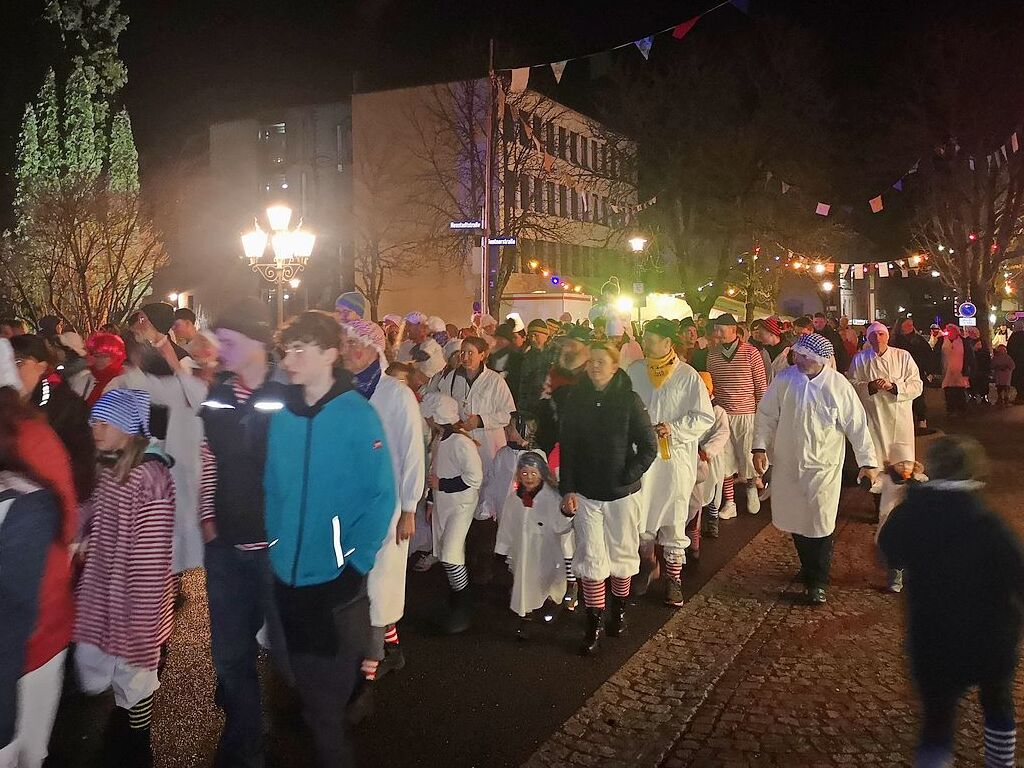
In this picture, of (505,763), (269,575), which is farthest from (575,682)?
(269,575)

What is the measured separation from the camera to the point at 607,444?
5750 mm

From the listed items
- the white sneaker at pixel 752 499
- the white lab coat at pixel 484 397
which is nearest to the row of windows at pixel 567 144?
the white sneaker at pixel 752 499

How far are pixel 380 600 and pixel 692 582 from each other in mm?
3271

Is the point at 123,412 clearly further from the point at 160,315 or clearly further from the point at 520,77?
the point at 520,77

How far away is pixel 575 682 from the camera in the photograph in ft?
18.2

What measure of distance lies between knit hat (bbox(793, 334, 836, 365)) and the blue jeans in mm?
4502

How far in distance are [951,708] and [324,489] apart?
2.60 meters

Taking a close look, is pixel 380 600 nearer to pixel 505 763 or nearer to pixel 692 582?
pixel 505 763

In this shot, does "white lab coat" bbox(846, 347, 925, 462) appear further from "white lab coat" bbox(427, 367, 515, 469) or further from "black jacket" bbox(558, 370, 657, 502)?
"black jacket" bbox(558, 370, 657, 502)

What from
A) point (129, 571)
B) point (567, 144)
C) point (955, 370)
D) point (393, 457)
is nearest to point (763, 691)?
point (393, 457)

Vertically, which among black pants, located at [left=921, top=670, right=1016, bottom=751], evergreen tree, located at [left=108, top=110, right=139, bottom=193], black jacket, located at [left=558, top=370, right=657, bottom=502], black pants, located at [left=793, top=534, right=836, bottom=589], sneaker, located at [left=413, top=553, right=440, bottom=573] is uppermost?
evergreen tree, located at [left=108, top=110, right=139, bottom=193]

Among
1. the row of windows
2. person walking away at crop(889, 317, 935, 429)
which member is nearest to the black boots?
person walking away at crop(889, 317, 935, 429)

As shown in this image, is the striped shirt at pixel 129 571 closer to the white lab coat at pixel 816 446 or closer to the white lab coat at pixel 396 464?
the white lab coat at pixel 396 464

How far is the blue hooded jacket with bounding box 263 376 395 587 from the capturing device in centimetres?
352
